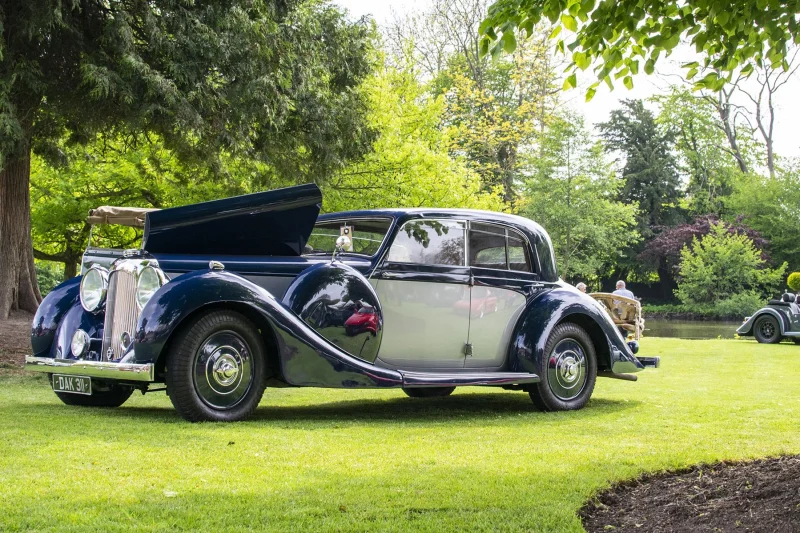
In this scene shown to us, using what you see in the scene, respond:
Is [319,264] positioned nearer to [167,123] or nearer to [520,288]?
[520,288]

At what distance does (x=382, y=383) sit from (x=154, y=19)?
883 cm

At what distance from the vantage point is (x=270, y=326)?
7.26m

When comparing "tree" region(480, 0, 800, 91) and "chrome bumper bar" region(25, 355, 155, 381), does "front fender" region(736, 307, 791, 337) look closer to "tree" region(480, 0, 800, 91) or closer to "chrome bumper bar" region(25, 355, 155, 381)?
"tree" region(480, 0, 800, 91)

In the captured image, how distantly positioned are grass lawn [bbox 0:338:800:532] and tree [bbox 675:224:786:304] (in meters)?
39.4

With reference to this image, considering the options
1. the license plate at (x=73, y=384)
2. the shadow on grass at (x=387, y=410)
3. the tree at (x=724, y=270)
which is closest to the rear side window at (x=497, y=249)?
the shadow on grass at (x=387, y=410)

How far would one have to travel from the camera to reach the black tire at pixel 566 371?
880cm

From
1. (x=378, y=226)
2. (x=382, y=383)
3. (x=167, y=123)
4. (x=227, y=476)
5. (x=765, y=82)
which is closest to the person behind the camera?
(x=227, y=476)

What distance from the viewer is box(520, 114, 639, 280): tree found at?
151 ft

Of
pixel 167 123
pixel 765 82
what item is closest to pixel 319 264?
pixel 167 123

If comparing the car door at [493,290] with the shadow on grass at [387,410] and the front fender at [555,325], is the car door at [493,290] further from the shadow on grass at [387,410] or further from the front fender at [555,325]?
the shadow on grass at [387,410]

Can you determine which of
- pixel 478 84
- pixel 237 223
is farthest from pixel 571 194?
pixel 237 223

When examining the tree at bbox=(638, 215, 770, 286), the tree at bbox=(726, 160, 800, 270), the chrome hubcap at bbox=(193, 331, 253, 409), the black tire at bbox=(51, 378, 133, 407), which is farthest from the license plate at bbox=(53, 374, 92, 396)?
the tree at bbox=(726, 160, 800, 270)

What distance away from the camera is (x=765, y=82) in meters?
47.5

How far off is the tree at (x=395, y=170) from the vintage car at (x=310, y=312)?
541 inches
